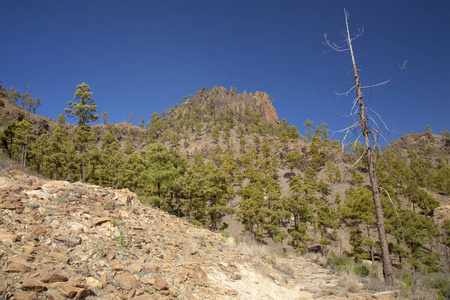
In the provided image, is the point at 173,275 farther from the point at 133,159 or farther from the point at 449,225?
the point at 449,225

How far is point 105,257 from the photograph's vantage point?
5.85 m

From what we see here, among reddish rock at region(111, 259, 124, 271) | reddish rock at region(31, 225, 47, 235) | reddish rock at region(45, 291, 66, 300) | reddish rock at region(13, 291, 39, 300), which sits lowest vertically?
reddish rock at region(45, 291, 66, 300)

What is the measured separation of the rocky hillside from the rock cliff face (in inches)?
5794

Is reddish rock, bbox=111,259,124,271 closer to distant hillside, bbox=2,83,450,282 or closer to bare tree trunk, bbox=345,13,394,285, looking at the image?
distant hillside, bbox=2,83,450,282

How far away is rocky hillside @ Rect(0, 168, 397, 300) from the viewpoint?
4375 mm

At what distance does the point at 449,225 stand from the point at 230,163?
48.5m

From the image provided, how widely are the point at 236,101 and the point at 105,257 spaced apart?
160 m

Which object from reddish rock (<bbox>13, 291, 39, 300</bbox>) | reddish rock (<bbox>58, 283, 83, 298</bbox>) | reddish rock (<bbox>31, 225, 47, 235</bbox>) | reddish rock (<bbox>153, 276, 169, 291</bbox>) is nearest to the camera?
reddish rock (<bbox>13, 291, 39, 300</bbox>)

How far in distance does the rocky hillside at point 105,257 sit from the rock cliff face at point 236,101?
147157 mm

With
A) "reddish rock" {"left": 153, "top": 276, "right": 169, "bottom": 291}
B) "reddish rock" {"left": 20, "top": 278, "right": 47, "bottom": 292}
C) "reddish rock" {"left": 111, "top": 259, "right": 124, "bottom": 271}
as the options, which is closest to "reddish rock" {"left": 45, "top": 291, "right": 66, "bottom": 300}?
"reddish rock" {"left": 20, "top": 278, "right": 47, "bottom": 292}

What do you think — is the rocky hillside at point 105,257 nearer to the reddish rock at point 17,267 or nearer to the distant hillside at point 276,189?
the reddish rock at point 17,267

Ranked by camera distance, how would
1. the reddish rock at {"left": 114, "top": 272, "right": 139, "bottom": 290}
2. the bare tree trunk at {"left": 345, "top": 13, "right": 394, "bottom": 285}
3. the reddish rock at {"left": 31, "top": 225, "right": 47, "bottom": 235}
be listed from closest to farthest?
the reddish rock at {"left": 114, "top": 272, "right": 139, "bottom": 290} → the reddish rock at {"left": 31, "top": 225, "right": 47, "bottom": 235} → the bare tree trunk at {"left": 345, "top": 13, "right": 394, "bottom": 285}

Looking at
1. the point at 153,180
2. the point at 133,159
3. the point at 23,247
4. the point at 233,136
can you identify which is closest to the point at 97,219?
the point at 23,247

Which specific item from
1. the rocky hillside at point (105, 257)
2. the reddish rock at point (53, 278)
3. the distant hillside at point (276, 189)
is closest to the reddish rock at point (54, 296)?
the rocky hillside at point (105, 257)
